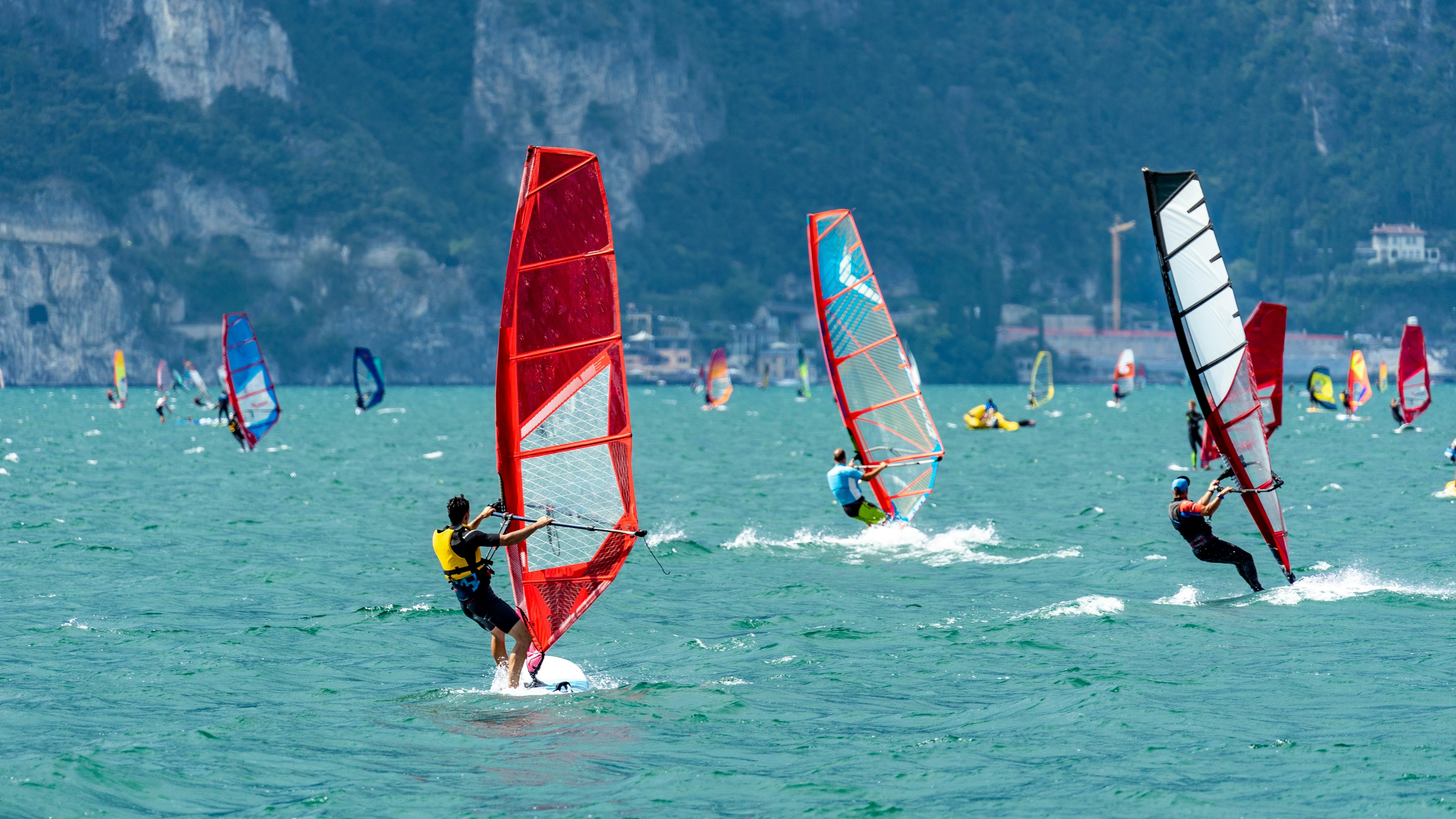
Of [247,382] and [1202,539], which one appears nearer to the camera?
[1202,539]

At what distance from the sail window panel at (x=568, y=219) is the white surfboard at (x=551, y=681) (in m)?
4.07

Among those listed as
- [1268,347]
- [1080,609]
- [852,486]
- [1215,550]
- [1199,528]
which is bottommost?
[1080,609]

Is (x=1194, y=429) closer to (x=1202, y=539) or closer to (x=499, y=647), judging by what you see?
(x=1202, y=539)

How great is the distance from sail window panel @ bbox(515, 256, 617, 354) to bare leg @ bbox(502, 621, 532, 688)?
8.83 feet

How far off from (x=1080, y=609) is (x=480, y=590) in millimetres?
9138

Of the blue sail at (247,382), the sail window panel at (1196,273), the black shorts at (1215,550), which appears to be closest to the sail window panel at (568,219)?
the sail window panel at (1196,273)

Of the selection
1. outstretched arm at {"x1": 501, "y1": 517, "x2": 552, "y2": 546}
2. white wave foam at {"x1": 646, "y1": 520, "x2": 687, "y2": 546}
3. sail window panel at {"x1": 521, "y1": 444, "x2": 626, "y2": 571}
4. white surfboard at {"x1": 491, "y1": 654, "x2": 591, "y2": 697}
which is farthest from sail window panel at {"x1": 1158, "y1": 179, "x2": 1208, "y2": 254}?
white wave foam at {"x1": 646, "y1": 520, "x2": 687, "y2": 546}

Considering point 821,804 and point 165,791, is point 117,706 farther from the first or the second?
point 821,804

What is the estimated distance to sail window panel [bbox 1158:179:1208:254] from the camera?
1984cm

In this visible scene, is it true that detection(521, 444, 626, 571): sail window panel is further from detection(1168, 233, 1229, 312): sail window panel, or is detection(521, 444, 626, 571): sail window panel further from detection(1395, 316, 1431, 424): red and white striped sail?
detection(1395, 316, 1431, 424): red and white striped sail

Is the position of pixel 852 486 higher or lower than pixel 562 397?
lower

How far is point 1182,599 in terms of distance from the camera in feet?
73.9

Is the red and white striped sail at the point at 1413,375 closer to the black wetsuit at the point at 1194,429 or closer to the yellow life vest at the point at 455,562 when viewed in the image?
the black wetsuit at the point at 1194,429

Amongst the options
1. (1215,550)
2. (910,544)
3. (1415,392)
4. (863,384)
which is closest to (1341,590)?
(1215,550)
